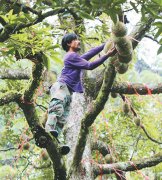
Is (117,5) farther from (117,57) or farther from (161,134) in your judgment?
(161,134)

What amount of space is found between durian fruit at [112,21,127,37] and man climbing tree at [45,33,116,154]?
0.96 m

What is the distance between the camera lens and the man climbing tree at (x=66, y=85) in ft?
12.0

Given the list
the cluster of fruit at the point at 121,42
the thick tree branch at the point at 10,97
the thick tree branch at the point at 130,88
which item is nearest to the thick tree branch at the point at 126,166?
the thick tree branch at the point at 130,88

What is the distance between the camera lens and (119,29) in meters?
2.41

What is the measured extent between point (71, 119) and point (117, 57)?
2.33 metres

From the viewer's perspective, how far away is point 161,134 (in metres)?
8.70

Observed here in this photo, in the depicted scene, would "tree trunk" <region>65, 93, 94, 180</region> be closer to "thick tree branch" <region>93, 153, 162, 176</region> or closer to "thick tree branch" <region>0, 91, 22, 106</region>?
"thick tree branch" <region>93, 153, 162, 176</region>

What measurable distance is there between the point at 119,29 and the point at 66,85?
1641 mm

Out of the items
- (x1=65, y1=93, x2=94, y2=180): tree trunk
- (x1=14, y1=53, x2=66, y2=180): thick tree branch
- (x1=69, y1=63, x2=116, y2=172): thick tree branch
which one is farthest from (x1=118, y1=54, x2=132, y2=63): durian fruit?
(x1=65, y1=93, x2=94, y2=180): tree trunk

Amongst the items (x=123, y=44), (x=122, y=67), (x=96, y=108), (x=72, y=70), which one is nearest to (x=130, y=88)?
(x=72, y=70)

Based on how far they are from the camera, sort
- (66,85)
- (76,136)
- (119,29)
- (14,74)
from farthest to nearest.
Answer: (14,74) < (76,136) < (66,85) < (119,29)

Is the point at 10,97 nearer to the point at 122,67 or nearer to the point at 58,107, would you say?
the point at 58,107

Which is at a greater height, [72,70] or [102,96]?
[102,96]

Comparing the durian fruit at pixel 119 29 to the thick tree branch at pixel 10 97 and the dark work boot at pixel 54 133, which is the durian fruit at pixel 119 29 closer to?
the thick tree branch at pixel 10 97
